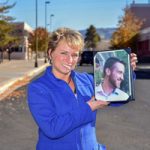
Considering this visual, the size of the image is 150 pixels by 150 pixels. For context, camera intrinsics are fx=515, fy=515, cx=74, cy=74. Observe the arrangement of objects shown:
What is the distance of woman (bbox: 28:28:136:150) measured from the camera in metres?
3.10

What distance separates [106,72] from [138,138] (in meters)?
6.82

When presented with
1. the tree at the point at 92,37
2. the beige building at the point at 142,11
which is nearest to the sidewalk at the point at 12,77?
the beige building at the point at 142,11

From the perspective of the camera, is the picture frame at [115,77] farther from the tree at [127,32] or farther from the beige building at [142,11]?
the beige building at [142,11]

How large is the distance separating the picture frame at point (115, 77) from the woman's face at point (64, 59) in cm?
17

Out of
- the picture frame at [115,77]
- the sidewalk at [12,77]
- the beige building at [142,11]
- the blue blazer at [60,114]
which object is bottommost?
the sidewalk at [12,77]

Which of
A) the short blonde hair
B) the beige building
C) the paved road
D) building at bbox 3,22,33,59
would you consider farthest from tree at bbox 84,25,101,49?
the short blonde hair

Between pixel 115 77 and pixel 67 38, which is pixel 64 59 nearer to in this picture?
pixel 67 38

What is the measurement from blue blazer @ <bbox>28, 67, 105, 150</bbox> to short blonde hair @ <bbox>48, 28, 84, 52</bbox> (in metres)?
0.18

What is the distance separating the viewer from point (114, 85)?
10.3ft

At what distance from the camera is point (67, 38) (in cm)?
322

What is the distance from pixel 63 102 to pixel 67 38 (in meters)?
0.40

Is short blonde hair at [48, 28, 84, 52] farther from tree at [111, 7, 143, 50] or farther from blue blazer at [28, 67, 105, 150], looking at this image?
tree at [111, 7, 143, 50]

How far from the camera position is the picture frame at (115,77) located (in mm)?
3105

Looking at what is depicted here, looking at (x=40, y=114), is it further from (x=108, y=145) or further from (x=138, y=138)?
(x=138, y=138)
